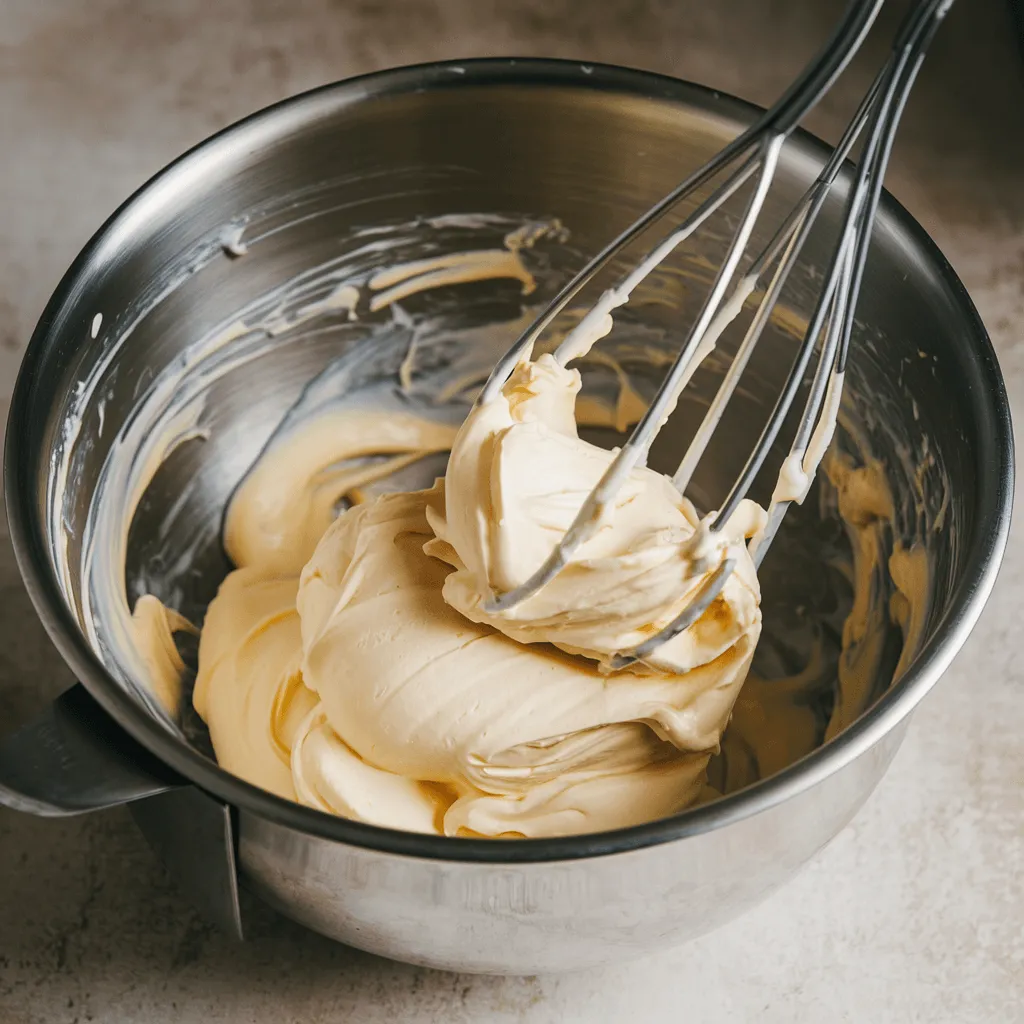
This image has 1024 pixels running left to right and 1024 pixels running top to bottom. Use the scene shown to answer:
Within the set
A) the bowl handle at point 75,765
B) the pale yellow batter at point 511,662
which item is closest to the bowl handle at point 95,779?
the bowl handle at point 75,765

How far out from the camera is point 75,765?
73 centimetres

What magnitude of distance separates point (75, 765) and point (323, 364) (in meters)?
0.52

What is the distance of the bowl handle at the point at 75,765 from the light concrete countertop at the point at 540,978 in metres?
0.28

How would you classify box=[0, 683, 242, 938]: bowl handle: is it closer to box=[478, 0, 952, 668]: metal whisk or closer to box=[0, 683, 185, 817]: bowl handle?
box=[0, 683, 185, 817]: bowl handle

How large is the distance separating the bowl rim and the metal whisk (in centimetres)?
10

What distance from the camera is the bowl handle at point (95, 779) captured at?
28.3 inches

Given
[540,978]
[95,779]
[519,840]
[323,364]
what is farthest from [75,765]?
[323,364]

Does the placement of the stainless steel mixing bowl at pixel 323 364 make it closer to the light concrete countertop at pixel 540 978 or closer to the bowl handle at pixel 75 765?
the bowl handle at pixel 75 765

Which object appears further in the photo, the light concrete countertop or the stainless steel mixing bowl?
the light concrete countertop

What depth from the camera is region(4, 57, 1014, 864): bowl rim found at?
2.18 ft

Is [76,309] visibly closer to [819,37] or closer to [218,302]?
[218,302]

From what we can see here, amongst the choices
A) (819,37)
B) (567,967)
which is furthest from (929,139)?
(567,967)

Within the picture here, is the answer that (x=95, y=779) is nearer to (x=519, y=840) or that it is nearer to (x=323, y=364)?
(x=519, y=840)

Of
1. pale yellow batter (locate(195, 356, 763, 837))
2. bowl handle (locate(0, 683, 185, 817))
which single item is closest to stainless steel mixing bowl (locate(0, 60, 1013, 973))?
bowl handle (locate(0, 683, 185, 817))
